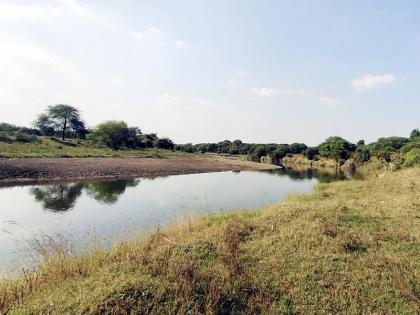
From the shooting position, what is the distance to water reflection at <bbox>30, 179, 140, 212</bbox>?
62.9 feet

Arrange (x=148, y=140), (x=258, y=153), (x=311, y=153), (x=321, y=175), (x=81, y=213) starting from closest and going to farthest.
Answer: (x=81, y=213) → (x=321, y=175) → (x=148, y=140) → (x=311, y=153) → (x=258, y=153)

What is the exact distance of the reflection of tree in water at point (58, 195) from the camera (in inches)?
737

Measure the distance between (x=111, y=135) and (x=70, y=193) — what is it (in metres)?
58.9

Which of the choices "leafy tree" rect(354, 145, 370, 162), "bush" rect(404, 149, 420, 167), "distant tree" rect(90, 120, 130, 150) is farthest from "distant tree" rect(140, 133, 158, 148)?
"bush" rect(404, 149, 420, 167)

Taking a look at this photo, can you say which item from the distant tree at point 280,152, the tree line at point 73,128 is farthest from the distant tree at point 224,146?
the tree line at point 73,128

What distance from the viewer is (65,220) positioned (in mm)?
15180

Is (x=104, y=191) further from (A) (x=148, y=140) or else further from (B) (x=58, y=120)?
(A) (x=148, y=140)

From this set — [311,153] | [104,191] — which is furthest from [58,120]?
[311,153]

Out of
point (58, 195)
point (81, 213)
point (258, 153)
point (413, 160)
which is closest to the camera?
point (81, 213)

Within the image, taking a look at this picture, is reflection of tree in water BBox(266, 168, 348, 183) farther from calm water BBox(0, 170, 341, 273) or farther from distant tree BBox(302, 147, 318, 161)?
distant tree BBox(302, 147, 318, 161)

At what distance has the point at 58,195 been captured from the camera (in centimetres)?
2253

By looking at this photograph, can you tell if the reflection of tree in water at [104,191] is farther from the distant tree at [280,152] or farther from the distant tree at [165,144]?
the distant tree at [280,152]

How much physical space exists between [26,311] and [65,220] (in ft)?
36.6

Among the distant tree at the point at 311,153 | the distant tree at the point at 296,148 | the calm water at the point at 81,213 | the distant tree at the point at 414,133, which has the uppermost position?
the distant tree at the point at 414,133
